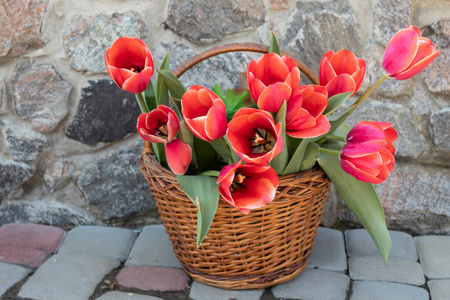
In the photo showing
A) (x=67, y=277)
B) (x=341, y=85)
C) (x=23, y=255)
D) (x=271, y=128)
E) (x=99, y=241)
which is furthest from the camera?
(x=99, y=241)

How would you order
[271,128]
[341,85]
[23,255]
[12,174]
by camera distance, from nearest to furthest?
[271,128], [341,85], [23,255], [12,174]

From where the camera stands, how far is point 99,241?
154 centimetres

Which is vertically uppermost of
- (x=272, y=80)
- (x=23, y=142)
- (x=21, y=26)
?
(x=272, y=80)

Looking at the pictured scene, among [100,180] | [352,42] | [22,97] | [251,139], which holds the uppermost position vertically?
[251,139]

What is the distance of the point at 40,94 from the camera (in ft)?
5.22

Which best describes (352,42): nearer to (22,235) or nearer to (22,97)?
(22,97)

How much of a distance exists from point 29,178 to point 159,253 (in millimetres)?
538

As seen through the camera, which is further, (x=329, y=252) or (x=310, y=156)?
(x=329, y=252)

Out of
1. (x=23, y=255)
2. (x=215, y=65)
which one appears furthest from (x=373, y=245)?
(x=23, y=255)

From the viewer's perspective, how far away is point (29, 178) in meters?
1.67

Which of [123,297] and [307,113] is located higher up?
[307,113]

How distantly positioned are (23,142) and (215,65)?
2.18 ft

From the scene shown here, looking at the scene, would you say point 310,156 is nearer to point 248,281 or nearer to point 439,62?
point 248,281

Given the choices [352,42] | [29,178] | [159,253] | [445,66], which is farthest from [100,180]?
[445,66]
